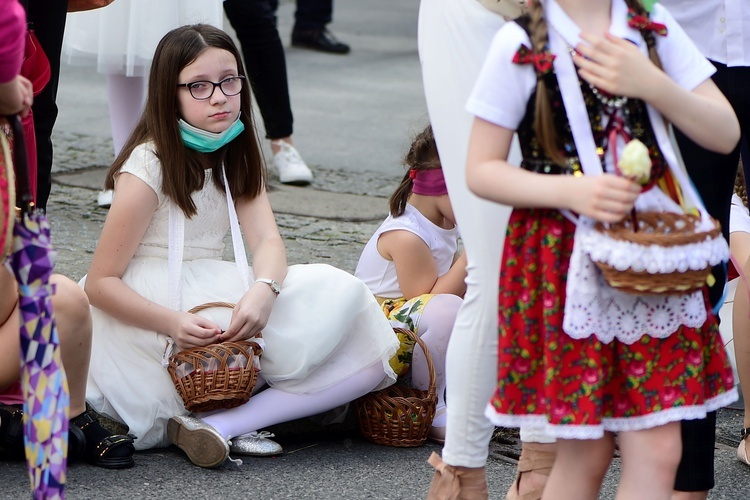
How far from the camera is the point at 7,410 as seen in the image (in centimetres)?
307

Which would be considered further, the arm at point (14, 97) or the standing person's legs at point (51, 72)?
the standing person's legs at point (51, 72)

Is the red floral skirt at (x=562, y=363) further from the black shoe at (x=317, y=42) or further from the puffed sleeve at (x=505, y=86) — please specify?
the black shoe at (x=317, y=42)

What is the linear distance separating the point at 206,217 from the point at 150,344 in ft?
1.39

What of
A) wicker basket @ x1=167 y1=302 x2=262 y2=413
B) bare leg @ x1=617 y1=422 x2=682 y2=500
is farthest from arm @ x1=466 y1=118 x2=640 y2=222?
wicker basket @ x1=167 y1=302 x2=262 y2=413

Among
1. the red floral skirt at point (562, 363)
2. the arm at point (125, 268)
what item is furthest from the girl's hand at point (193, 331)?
the red floral skirt at point (562, 363)

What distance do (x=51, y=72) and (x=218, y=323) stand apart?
1.04 meters

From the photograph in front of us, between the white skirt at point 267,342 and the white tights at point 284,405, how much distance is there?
0.02 m

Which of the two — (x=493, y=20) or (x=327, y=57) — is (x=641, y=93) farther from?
(x=327, y=57)

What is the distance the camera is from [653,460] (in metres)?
2.29

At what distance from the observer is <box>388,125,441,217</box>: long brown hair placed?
374 centimetres

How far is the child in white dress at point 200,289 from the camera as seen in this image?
3.24 m

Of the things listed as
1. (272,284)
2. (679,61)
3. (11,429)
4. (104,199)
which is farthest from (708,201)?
(104,199)

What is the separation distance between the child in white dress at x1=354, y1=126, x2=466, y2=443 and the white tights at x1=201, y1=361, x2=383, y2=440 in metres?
0.16

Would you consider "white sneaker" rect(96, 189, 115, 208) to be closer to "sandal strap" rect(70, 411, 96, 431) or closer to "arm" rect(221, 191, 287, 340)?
"arm" rect(221, 191, 287, 340)
